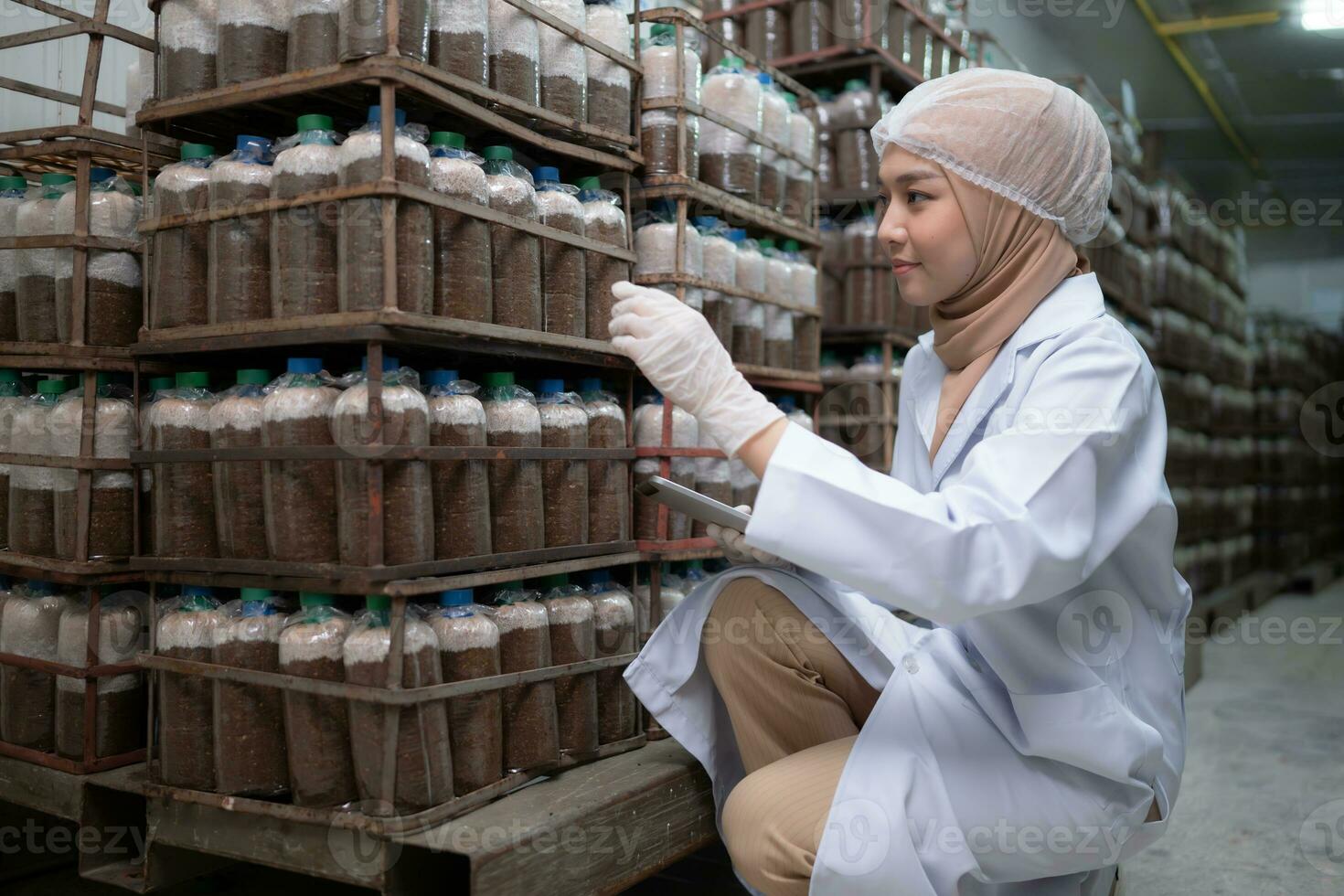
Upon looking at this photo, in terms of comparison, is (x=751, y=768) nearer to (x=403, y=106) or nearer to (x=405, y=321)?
(x=405, y=321)

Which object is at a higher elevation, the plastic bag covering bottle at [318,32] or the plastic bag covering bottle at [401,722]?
the plastic bag covering bottle at [318,32]

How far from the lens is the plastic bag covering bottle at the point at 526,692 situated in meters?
2.43

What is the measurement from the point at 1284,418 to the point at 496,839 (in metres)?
9.12

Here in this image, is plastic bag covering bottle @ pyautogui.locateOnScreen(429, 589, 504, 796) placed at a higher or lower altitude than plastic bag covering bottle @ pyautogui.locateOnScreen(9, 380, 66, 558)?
lower

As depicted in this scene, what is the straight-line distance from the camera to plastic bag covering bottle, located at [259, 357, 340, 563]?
224 cm

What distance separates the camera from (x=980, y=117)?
2.01 metres

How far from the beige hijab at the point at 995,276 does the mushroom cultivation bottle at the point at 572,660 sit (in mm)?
942

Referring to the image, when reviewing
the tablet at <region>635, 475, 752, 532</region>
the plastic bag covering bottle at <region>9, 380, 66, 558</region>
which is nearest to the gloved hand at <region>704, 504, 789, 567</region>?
the tablet at <region>635, 475, 752, 532</region>

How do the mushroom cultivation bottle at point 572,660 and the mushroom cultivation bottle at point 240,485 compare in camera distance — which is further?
the mushroom cultivation bottle at point 572,660

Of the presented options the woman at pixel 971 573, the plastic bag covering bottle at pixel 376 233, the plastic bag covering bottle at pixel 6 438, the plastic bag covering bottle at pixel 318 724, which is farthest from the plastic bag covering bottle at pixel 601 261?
the plastic bag covering bottle at pixel 6 438

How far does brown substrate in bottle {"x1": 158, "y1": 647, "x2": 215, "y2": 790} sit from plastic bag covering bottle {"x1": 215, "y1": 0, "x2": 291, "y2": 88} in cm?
125

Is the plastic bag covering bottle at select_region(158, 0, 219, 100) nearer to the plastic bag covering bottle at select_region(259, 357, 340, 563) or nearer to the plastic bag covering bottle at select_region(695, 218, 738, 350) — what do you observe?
the plastic bag covering bottle at select_region(259, 357, 340, 563)

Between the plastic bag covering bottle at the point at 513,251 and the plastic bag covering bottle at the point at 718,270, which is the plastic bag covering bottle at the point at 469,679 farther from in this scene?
the plastic bag covering bottle at the point at 718,270

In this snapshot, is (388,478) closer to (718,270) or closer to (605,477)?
(605,477)
